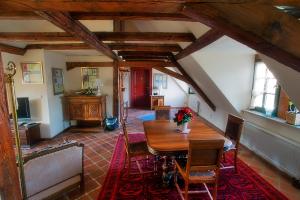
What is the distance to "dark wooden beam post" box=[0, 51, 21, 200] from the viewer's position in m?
1.26

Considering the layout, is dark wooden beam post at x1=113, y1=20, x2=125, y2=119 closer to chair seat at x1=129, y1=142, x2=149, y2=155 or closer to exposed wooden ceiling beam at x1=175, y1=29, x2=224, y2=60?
chair seat at x1=129, y1=142, x2=149, y2=155

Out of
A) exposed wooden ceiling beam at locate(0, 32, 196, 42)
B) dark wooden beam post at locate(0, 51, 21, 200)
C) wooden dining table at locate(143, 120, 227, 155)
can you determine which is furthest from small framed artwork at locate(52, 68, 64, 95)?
dark wooden beam post at locate(0, 51, 21, 200)

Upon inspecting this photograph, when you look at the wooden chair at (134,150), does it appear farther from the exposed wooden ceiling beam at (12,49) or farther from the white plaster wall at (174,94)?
the white plaster wall at (174,94)

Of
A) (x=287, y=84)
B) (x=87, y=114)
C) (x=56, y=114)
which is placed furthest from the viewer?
(x=87, y=114)

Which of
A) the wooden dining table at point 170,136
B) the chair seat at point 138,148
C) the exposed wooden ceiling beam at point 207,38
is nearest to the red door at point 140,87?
the wooden dining table at point 170,136

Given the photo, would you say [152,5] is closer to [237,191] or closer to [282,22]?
[282,22]

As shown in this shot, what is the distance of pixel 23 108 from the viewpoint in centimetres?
407

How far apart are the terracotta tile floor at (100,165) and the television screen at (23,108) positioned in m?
0.78

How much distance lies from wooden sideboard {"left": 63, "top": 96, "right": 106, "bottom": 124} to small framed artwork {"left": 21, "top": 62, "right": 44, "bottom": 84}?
0.97m

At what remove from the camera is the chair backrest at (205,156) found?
184cm

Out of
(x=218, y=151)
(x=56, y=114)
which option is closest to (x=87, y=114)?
(x=56, y=114)

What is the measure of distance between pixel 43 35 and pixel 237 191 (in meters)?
3.63

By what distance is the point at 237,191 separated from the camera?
96.3 inches

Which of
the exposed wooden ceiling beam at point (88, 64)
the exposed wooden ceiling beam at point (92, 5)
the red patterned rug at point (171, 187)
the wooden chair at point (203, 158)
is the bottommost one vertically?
the red patterned rug at point (171, 187)
